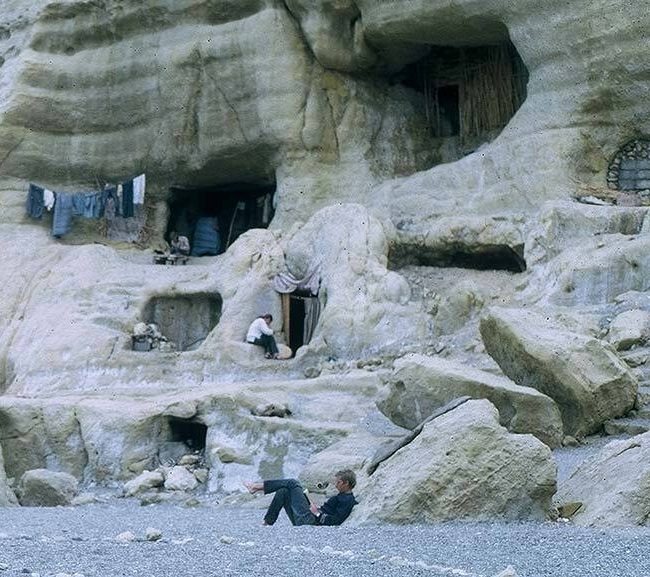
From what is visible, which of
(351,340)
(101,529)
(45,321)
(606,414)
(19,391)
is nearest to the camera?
(101,529)

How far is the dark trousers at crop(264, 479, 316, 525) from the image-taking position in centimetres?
1026

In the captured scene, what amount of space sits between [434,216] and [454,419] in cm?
1259

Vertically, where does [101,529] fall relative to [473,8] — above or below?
below

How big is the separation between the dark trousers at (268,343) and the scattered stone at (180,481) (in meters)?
4.60

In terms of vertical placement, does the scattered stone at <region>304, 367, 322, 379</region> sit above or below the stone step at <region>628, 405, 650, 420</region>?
below

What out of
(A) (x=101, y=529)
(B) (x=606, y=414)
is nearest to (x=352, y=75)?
(B) (x=606, y=414)

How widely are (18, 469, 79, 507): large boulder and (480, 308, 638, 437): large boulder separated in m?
5.23

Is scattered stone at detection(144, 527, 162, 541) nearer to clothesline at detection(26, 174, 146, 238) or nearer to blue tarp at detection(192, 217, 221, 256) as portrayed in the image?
clothesline at detection(26, 174, 146, 238)

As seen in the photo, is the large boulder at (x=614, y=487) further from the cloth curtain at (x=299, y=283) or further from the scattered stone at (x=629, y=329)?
the cloth curtain at (x=299, y=283)

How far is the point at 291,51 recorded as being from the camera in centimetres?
2406

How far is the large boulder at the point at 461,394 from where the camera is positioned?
1252 centimetres

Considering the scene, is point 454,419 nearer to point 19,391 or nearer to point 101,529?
point 101,529

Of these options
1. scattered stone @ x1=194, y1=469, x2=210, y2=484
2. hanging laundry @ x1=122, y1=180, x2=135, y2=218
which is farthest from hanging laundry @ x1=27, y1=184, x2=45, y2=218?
scattered stone @ x1=194, y1=469, x2=210, y2=484

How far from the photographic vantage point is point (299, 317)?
21344mm
